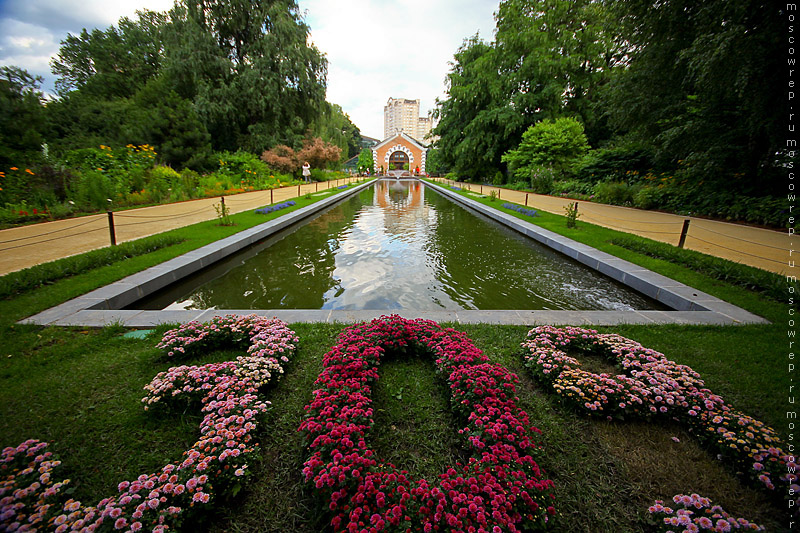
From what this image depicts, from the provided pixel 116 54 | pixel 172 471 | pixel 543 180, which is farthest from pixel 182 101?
pixel 172 471

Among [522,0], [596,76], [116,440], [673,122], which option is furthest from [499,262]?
[522,0]

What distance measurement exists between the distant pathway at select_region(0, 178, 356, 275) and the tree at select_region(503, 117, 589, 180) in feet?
57.9

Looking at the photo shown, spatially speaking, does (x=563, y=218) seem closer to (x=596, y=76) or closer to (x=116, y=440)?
(x=116, y=440)

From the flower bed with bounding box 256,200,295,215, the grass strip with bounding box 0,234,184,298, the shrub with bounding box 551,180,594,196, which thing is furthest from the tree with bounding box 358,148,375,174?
the grass strip with bounding box 0,234,184,298

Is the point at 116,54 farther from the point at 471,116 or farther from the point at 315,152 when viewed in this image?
the point at 471,116

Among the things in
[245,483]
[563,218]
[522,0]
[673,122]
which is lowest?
[245,483]

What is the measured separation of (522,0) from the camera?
23.7 metres

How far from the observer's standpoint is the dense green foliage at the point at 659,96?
719cm

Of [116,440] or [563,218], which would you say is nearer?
[116,440]

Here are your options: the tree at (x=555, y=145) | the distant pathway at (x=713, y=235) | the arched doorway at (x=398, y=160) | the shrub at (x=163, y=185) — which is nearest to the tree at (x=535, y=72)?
the tree at (x=555, y=145)

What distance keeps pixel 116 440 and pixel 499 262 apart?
645 cm

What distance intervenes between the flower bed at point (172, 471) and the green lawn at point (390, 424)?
142 mm

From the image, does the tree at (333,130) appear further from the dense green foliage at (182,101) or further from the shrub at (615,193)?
the shrub at (615,193)

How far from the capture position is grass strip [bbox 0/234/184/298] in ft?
13.7
